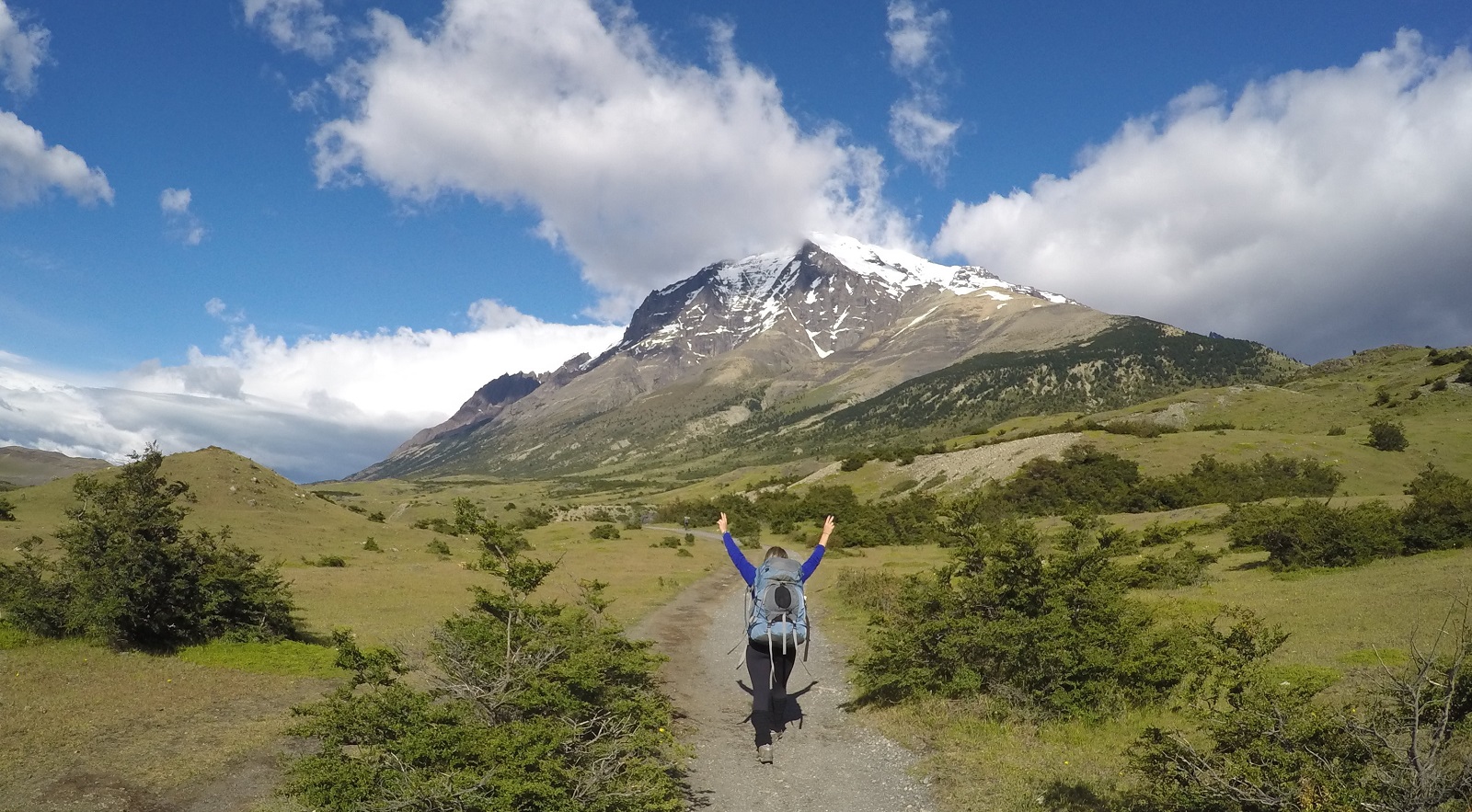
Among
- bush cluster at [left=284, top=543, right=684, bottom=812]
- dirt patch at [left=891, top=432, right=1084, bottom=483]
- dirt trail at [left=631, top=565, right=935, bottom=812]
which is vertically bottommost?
dirt trail at [left=631, top=565, right=935, bottom=812]

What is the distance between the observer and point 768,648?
9336 millimetres

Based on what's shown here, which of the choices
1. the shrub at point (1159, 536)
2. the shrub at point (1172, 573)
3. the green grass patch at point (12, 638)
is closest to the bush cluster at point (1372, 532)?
the shrub at point (1172, 573)

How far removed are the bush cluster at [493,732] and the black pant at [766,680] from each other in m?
1.26

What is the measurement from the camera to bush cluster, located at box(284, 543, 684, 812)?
18.9 ft

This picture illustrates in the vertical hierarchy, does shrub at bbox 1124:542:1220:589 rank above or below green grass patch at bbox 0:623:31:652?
below

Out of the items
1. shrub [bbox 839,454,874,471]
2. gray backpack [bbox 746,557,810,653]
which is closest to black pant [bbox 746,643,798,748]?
gray backpack [bbox 746,557,810,653]

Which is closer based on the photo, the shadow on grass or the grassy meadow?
the shadow on grass

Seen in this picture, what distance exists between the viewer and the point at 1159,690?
10.8 m

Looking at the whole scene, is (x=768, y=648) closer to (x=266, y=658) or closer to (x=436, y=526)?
(x=266, y=658)

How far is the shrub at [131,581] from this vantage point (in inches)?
567

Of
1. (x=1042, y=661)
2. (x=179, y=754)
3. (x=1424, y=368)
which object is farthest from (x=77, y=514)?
(x=1424, y=368)

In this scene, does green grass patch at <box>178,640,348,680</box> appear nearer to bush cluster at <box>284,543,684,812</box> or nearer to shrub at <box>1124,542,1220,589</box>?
bush cluster at <box>284,543,684,812</box>

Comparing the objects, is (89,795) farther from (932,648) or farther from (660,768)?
(932,648)

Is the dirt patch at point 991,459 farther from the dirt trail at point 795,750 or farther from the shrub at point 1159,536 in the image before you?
the dirt trail at point 795,750
